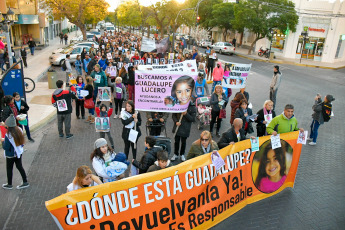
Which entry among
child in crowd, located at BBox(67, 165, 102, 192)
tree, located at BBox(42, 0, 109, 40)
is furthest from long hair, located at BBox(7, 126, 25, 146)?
tree, located at BBox(42, 0, 109, 40)

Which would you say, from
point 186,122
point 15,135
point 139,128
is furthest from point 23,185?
point 186,122

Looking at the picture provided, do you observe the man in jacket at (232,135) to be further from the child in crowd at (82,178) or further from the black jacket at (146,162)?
the child in crowd at (82,178)

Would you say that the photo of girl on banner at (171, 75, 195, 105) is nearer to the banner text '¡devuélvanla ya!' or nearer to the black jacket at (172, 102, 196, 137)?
the banner text '¡devuélvanla ya!'

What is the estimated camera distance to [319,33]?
34094 millimetres

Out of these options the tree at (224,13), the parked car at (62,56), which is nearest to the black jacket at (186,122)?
the parked car at (62,56)

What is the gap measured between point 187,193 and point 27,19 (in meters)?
32.1

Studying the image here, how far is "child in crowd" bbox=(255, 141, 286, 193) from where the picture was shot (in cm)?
594

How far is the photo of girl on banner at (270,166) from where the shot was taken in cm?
587

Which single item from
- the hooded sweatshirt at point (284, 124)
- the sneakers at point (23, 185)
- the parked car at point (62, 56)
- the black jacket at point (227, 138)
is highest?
the hooded sweatshirt at point (284, 124)

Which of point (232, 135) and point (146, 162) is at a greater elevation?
point (232, 135)

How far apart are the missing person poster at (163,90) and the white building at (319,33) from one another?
31387 mm

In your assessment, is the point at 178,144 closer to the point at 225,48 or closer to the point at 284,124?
the point at 284,124

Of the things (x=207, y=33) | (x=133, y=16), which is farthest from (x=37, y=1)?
(x=207, y=33)

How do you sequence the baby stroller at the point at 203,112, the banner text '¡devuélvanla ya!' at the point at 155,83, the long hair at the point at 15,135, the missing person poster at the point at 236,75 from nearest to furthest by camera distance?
the long hair at the point at 15,135, the banner text '¡devuélvanla ya!' at the point at 155,83, the baby stroller at the point at 203,112, the missing person poster at the point at 236,75
